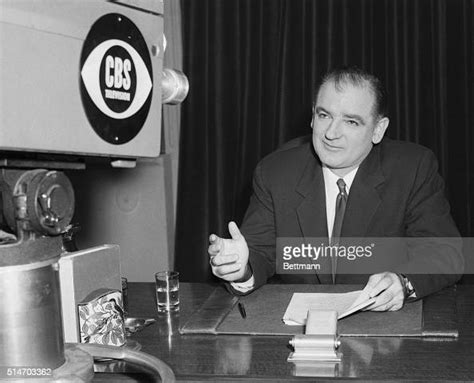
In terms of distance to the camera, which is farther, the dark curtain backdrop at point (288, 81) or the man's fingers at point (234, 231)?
the dark curtain backdrop at point (288, 81)

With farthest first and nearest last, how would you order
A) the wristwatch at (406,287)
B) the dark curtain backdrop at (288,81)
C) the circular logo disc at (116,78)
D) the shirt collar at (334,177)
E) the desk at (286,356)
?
the dark curtain backdrop at (288,81) → the shirt collar at (334,177) → the wristwatch at (406,287) → the desk at (286,356) → the circular logo disc at (116,78)

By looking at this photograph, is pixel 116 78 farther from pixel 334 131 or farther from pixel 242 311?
pixel 334 131

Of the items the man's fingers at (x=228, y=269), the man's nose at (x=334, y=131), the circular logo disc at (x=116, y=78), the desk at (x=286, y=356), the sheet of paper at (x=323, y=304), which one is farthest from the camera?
the man's nose at (x=334, y=131)

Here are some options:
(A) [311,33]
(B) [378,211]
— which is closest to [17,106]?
(B) [378,211]

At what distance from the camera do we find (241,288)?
1.90m

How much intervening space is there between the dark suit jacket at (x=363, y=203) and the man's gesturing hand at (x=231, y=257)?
328mm

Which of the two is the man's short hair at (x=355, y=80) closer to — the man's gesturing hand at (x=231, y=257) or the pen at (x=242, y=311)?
the man's gesturing hand at (x=231, y=257)

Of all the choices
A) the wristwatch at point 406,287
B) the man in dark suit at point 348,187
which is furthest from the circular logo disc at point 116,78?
the man in dark suit at point 348,187

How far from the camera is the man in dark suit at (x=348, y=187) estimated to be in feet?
7.42

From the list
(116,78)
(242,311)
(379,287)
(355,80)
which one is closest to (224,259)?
(242,311)

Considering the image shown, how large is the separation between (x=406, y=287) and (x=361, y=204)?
585 millimetres

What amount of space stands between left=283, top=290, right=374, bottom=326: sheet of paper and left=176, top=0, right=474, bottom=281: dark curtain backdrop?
2.08 metres

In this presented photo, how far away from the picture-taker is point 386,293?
1.67 meters

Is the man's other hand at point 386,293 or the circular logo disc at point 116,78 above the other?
the circular logo disc at point 116,78
